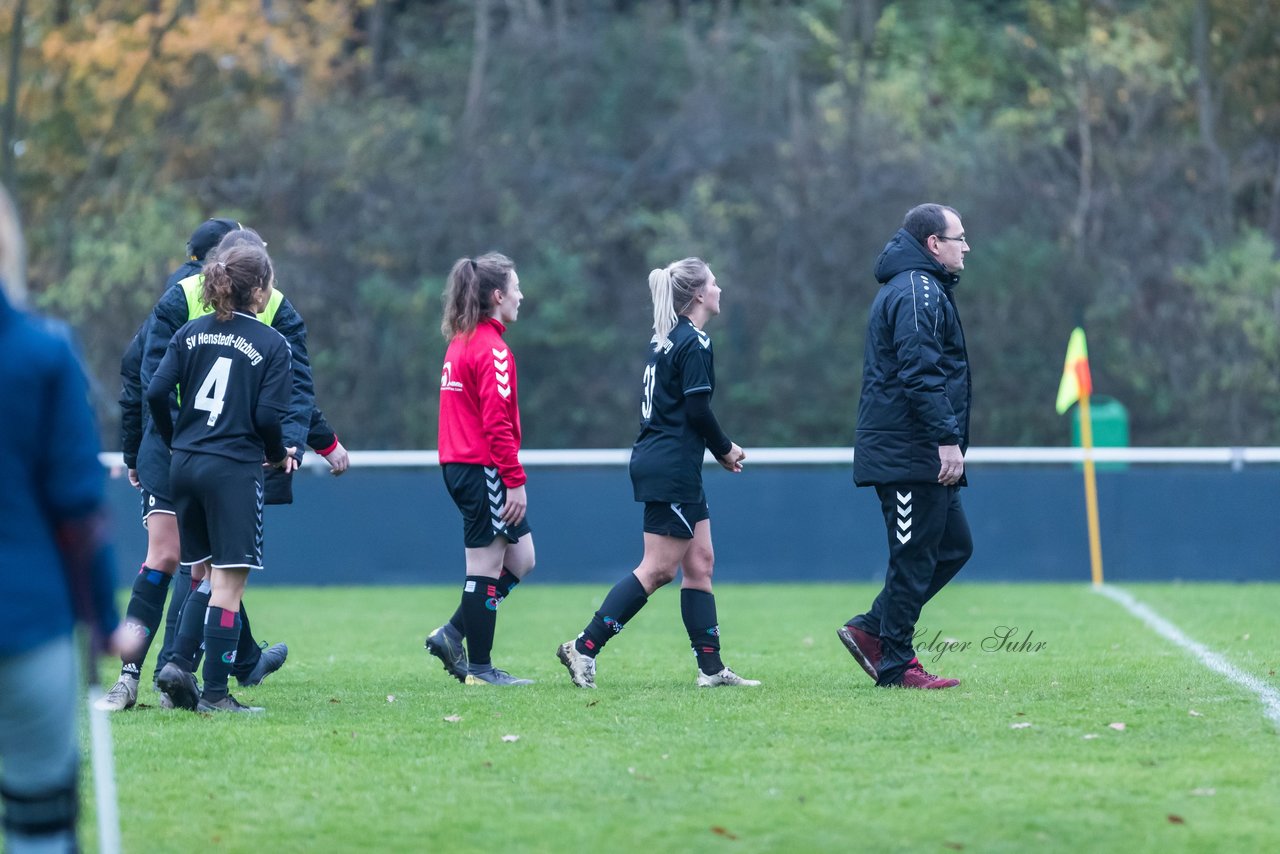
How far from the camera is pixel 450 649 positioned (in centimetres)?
830

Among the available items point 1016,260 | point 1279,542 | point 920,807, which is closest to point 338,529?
point 1279,542

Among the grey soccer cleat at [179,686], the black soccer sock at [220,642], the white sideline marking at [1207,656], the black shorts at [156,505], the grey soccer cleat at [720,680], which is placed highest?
the black shorts at [156,505]

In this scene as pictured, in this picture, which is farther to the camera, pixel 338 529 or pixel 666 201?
A: pixel 666 201

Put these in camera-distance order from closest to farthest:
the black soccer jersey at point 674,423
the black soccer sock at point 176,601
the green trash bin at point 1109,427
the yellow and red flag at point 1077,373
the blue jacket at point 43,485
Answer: the blue jacket at point 43,485 < the black soccer sock at point 176,601 < the black soccer jersey at point 674,423 < the yellow and red flag at point 1077,373 < the green trash bin at point 1109,427

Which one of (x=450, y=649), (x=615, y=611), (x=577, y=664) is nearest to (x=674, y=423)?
(x=615, y=611)

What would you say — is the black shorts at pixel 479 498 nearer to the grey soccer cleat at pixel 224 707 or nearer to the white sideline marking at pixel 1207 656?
the grey soccer cleat at pixel 224 707

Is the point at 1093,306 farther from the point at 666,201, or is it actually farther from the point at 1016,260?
the point at 666,201

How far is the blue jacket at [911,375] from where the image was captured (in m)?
7.42

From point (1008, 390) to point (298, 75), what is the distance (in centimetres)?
1279

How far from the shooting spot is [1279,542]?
16.0m

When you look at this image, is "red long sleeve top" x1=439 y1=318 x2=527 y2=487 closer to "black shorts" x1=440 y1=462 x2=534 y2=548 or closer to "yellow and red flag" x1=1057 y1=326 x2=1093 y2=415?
"black shorts" x1=440 y1=462 x2=534 y2=548

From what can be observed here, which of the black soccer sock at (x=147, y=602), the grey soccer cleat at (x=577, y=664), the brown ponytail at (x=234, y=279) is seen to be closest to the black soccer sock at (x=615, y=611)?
the grey soccer cleat at (x=577, y=664)

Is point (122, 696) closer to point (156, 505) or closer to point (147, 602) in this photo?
point (147, 602)

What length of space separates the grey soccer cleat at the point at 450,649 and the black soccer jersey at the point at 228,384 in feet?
5.52
